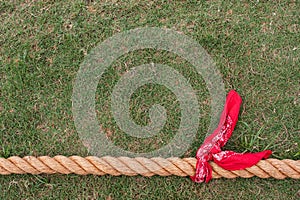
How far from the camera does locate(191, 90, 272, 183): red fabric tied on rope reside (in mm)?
1804

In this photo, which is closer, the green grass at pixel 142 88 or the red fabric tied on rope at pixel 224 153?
the red fabric tied on rope at pixel 224 153

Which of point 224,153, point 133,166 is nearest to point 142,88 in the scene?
point 133,166

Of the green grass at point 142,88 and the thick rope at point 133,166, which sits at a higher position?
the green grass at point 142,88

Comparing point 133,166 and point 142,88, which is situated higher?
point 142,88

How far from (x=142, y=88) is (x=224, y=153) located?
0.52m

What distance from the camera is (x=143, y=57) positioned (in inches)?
80.1

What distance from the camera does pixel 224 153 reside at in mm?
1821

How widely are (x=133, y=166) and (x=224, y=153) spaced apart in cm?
42

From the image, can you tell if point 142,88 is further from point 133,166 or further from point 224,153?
point 224,153

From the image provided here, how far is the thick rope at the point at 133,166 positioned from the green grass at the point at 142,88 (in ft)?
0.25

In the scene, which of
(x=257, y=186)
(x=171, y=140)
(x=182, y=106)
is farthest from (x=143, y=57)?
(x=257, y=186)

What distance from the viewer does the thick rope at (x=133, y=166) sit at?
5.93ft

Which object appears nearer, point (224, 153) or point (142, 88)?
point (224, 153)

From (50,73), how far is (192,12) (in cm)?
80
